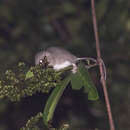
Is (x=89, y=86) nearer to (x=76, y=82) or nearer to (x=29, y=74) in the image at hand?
(x=76, y=82)

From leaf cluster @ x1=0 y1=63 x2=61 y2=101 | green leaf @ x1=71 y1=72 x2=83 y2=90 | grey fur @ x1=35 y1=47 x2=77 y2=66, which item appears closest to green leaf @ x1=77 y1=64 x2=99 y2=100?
green leaf @ x1=71 y1=72 x2=83 y2=90

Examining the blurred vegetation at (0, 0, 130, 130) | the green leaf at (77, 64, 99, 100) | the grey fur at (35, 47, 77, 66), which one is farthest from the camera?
the blurred vegetation at (0, 0, 130, 130)

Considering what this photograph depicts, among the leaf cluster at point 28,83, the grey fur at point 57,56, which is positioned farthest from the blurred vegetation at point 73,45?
the leaf cluster at point 28,83

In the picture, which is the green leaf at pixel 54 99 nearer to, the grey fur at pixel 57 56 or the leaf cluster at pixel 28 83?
the leaf cluster at pixel 28 83

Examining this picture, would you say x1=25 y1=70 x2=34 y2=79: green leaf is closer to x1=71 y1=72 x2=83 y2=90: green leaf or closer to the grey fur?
x1=71 y1=72 x2=83 y2=90: green leaf

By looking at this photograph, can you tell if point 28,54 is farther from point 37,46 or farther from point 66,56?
point 66,56

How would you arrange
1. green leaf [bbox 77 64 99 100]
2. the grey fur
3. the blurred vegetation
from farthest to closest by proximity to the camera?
the blurred vegetation
the grey fur
green leaf [bbox 77 64 99 100]

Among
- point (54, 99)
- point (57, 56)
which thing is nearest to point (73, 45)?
point (57, 56)

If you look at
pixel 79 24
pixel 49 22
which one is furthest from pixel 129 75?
pixel 49 22
